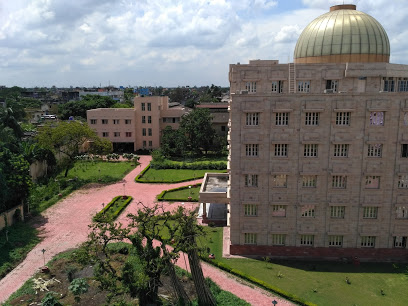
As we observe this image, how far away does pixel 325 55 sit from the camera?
1427 inches

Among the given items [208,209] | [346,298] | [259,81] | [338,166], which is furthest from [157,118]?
[346,298]

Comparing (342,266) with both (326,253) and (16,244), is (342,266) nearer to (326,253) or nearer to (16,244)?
(326,253)

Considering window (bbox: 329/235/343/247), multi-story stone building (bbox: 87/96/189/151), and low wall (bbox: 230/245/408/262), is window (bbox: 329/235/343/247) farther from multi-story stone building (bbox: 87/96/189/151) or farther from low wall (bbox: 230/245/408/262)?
multi-story stone building (bbox: 87/96/189/151)

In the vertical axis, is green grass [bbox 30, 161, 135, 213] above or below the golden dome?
below

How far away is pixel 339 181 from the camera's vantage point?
3366 cm

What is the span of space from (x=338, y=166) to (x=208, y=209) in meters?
19.5

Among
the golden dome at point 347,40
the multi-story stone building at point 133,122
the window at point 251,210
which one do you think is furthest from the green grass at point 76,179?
Answer: the golden dome at point 347,40

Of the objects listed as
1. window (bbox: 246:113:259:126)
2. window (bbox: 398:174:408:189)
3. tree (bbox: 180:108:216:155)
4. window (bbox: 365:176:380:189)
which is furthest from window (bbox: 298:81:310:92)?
tree (bbox: 180:108:216:155)

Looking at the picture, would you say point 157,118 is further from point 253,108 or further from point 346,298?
point 346,298

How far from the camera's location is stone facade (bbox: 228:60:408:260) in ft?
107

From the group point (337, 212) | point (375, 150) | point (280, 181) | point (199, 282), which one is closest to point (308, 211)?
point (337, 212)

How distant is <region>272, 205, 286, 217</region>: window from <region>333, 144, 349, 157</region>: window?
7272 millimetres

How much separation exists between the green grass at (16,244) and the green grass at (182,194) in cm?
1885

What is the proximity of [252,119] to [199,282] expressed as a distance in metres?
15.8
